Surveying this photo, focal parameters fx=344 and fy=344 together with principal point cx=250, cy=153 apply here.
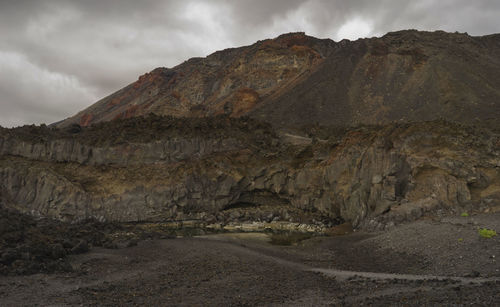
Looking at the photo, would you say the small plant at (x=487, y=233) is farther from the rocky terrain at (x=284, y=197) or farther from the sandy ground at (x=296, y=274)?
the sandy ground at (x=296, y=274)

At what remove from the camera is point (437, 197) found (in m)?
19.6

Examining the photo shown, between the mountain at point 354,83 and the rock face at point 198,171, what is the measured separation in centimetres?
2427

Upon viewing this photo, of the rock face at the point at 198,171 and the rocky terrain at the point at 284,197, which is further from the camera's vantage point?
the rock face at the point at 198,171

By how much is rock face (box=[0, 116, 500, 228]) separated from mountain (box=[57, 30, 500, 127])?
24266mm

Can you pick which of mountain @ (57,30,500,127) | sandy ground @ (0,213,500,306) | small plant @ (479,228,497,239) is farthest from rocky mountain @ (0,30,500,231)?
small plant @ (479,228,497,239)

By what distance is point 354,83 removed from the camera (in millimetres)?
64875

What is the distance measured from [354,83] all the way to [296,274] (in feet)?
190

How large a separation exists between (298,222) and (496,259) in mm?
18099

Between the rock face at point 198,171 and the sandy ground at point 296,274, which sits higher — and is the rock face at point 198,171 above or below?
above

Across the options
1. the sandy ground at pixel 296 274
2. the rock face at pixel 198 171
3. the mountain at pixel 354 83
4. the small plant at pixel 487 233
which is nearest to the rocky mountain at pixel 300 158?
the rock face at pixel 198 171

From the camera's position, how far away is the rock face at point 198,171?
25391 millimetres

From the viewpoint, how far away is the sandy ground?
8945mm

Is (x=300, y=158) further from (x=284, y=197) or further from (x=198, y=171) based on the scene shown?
(x=198, y=171)

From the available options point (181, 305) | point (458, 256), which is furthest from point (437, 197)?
point (181, 305)
